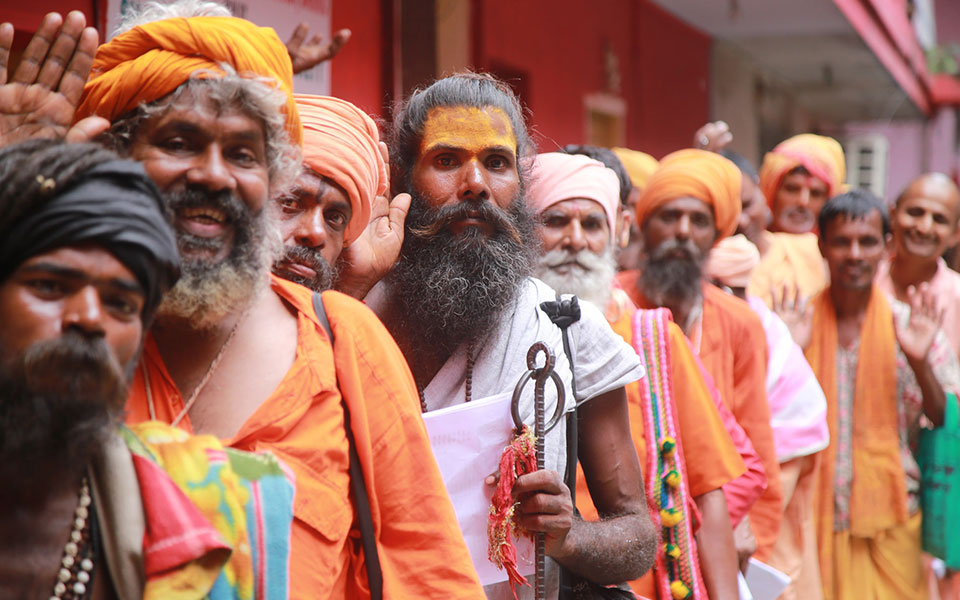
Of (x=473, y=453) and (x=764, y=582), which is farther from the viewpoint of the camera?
(x=764, y=582)

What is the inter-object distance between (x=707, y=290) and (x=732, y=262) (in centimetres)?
71

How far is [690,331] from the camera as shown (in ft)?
15.7

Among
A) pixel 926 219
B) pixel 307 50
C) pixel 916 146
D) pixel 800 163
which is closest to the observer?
pixel 307 50

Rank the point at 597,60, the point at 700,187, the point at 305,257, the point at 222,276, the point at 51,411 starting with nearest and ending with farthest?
1. the point at 51,411
2. the point at 222,276
3. the point at 305,257
4. the point at 700,187
5. the point at 597,60

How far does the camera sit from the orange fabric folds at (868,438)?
5.99 m

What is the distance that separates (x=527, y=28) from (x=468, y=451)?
6714mm

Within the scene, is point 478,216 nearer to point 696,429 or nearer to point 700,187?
point 696,429

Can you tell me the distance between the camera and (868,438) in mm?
6102

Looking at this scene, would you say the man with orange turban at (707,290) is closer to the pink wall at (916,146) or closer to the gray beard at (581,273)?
the gray beard at (581,273)

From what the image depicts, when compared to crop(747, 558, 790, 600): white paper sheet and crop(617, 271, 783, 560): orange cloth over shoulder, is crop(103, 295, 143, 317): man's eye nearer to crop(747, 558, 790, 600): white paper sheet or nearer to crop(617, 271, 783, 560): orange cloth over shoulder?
crop(617, 271, 783, 560): orange cloth over shoulder

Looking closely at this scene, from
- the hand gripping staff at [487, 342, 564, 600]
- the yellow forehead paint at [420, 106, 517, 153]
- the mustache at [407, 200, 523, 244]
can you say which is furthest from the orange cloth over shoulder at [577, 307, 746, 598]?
the hand gripping staff at [487, 342, 564, 600]

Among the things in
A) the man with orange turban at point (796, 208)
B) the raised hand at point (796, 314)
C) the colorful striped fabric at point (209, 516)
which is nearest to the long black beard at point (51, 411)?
the colorful striped fabric at point (209, 516)

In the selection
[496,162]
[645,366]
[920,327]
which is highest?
[496,162]

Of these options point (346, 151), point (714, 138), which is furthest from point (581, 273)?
point (714, 138)
